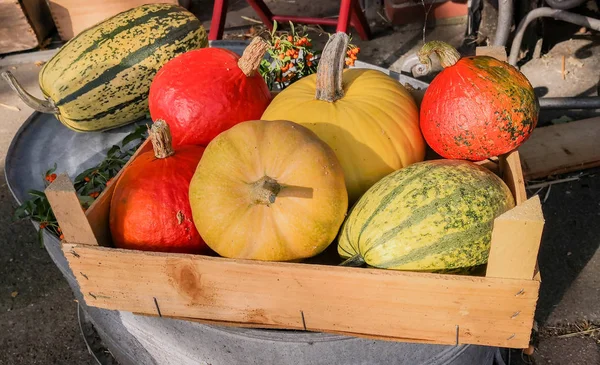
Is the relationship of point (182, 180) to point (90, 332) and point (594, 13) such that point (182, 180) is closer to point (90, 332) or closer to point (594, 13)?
point (90, 332)

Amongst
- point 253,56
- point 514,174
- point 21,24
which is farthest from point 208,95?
point 21,24

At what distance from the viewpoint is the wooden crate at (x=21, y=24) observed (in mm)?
4188

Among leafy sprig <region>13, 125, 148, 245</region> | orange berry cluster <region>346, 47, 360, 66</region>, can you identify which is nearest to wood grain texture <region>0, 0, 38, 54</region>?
leafy sprig <region>13, 125, 148, 245</region>

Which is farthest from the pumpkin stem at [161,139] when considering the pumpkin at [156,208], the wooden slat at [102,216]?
the wooden slat at [102,216]

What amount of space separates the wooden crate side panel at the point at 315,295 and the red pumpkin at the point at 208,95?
441 millimetres

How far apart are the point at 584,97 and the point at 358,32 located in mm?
1599

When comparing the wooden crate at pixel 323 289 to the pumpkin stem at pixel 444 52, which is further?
the pumpkin stem at pixel 444 52

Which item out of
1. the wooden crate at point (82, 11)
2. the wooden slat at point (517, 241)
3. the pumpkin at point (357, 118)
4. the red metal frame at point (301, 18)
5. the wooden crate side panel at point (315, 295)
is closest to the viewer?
the wooden slat at point (517, 241)

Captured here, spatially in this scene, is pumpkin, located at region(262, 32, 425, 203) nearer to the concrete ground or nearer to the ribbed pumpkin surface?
the ribbed pumpkin surface

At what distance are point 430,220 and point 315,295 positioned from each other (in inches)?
11.5

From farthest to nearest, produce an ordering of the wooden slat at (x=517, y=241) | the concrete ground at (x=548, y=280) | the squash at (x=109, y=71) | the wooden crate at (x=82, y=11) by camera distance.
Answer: the wooden crate at (x=82, y=11) < the concrete ground at (x=548, y=280) < the squash at (x=109, y=71) < the wooden slat at (x=517, y=241)

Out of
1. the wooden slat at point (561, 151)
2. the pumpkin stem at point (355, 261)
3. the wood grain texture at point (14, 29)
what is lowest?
the wooden slat at point (561, 151)

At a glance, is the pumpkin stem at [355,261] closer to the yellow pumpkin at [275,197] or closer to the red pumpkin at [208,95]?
the yellow pumpkin at [275,197]

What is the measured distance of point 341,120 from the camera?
4.85 ft
